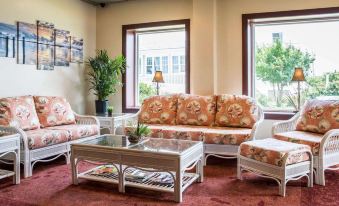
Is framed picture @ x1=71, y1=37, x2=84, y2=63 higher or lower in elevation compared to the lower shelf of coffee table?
higher

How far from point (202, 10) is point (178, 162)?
9.97 ft

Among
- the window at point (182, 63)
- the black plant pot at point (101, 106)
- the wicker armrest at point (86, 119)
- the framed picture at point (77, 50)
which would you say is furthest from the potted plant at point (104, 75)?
the window at point (182, 63)

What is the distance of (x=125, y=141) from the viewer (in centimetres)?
334

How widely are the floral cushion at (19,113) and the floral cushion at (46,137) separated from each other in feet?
0.53

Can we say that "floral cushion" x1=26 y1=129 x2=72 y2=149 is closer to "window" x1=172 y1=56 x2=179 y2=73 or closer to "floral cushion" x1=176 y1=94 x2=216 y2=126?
"floral cushion" x1=176 y1=94 x2=216 y2=126

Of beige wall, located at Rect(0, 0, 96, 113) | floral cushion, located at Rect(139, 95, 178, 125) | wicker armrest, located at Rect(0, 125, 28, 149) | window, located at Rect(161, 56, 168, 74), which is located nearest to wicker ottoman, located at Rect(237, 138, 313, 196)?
floral cushion, located at Rect(139, 95, 178, 125)

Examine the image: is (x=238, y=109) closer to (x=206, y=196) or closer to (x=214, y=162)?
(x=214, y=162)

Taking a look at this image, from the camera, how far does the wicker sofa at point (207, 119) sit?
12.4 ft

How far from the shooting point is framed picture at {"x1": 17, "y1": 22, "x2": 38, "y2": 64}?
4.31 m

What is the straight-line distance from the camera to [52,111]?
436cm

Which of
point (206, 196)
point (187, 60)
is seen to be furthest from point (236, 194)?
point (187, 60)

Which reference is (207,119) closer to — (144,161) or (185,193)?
(185,193)

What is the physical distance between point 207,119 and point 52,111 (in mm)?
2279

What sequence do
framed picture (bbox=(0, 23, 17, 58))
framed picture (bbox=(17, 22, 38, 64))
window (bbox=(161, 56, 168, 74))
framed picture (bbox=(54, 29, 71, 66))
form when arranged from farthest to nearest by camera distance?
window (bbox=(161, 56, 168, 74)) → framed picture (bbox=(54, 29, 71, 66)) → framed picture (bbox=(17, 22, 38, 64)) → framed picture (bbox=(0, 23, 17, 58))
